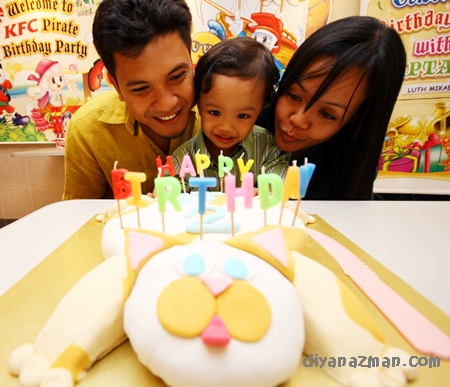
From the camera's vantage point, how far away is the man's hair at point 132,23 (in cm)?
94

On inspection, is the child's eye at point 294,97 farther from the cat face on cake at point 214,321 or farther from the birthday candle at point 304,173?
the cat face on cake at point 214,321

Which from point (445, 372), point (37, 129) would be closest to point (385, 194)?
point (445, 372)

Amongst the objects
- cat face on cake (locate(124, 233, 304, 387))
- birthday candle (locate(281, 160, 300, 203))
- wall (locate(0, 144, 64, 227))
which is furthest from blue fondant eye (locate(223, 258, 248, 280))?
wall (locate(0, 144, 64, 227))

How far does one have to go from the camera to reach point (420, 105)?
2025 millimetres

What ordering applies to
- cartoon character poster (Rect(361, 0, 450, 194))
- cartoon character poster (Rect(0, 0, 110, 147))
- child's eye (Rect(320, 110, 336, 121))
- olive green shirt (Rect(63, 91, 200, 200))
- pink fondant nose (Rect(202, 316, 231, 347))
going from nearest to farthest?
pink fondant nose (Rect(202, 316, 231, 347)) < child's eye (Rect(320, 110, 336, 121)) < olive green shirt (Rect(63, 91, 200, 200)) < cartoon character poster (Rect(361, 0, 450, 194)) < cartoon character poster (Rect(0, 0, 110, 147))

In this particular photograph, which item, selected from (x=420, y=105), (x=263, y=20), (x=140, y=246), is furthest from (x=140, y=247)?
(x=420, y=105)

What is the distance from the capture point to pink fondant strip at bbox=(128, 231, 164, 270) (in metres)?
0.48

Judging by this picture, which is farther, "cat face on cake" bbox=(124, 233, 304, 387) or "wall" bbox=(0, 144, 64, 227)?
"wall" bbox=(0, 144, 64, 227)

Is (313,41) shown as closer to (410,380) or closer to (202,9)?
(410,380)

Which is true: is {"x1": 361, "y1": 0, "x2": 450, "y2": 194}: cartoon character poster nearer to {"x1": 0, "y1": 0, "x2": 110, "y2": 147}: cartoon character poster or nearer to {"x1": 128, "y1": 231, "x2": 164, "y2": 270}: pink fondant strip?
{"x1": 0, "y1": 0, "x2": 110, "y2": 147}: cartoon character poster

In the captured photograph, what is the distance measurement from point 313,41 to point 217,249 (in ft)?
3.08

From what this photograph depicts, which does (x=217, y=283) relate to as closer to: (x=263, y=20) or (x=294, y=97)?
(x=294, y=97)

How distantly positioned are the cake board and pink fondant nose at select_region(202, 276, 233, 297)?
163mm

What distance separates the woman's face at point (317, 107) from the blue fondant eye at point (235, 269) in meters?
0.80
